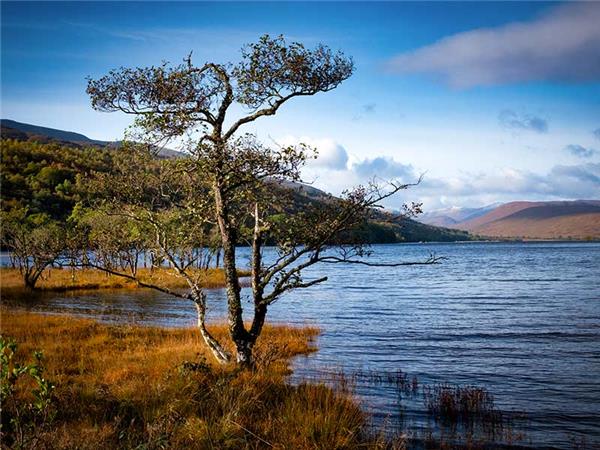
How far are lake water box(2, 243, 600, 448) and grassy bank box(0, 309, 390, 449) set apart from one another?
11.7 feet

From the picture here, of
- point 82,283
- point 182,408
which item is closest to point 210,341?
point 182,408

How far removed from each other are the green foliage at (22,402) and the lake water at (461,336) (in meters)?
9.80

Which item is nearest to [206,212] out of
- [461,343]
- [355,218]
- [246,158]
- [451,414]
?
[246,158]

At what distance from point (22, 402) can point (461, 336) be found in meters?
24.4

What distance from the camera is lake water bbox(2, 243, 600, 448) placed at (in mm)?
16594

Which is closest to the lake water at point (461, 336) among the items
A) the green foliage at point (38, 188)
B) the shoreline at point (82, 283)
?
the shoreline at point (82, 283)

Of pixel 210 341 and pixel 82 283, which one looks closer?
pixel 210 341

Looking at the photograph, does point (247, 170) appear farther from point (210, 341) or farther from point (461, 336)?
point (461, 336)

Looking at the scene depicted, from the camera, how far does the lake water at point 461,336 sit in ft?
54.4

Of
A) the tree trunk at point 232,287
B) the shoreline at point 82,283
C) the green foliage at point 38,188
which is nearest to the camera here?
the tree trunk at point 232,287

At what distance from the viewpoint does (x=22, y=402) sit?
12.4 m

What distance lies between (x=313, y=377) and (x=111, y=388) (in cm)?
800

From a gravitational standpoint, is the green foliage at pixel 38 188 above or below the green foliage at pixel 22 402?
above

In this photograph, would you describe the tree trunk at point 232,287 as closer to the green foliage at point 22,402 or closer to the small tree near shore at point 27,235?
the green foliage at point 22,402
